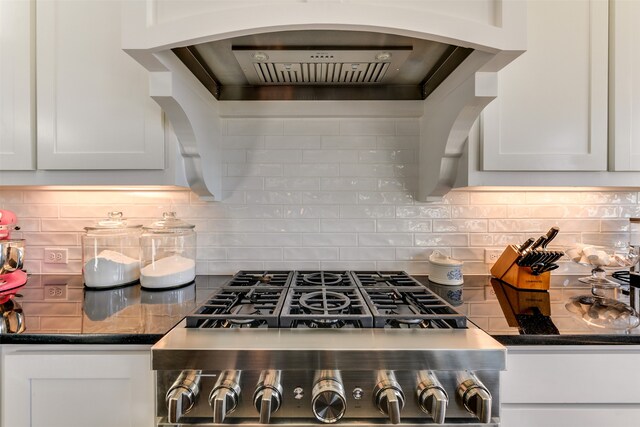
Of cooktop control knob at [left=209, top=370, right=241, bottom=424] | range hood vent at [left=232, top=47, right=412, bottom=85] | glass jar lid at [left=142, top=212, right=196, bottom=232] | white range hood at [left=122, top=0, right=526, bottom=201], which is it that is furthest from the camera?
glass jar lid at [left=142, top=212, right=196, bottom=232]

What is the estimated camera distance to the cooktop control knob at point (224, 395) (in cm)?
69

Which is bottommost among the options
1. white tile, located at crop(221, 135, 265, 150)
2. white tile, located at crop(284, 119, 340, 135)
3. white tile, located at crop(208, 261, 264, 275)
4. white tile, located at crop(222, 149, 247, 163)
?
white tile, located at crop(208, 261, 264, 275)

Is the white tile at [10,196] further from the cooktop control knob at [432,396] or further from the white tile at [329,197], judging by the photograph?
the cooktop control knob at [432,396]

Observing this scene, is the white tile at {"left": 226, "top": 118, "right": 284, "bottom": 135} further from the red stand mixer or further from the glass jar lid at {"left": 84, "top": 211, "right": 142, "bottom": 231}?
the red stand mixer

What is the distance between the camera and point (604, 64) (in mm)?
1183

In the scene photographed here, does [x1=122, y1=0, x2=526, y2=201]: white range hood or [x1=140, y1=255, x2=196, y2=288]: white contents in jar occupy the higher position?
[x1=122, y1=0, x2=526, y2=201]: white range hood

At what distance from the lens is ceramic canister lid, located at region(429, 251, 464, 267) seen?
1373 millimetres

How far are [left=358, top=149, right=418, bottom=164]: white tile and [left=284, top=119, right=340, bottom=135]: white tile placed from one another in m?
0.17

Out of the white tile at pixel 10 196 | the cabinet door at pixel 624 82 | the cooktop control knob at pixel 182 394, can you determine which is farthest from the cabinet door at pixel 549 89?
the white tile at pixel 10 196

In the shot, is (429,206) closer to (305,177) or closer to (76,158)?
(305,177)

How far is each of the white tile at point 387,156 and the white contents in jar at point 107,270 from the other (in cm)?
111

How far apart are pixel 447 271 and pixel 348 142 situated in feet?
2.35

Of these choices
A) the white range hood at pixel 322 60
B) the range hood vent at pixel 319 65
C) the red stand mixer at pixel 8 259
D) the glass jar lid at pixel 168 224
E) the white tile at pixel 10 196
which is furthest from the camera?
the white tile at pixel 10 196

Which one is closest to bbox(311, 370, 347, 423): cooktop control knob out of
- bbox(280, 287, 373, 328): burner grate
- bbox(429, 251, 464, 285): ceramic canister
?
bbox(280, 287, 373, 328): burner grate
